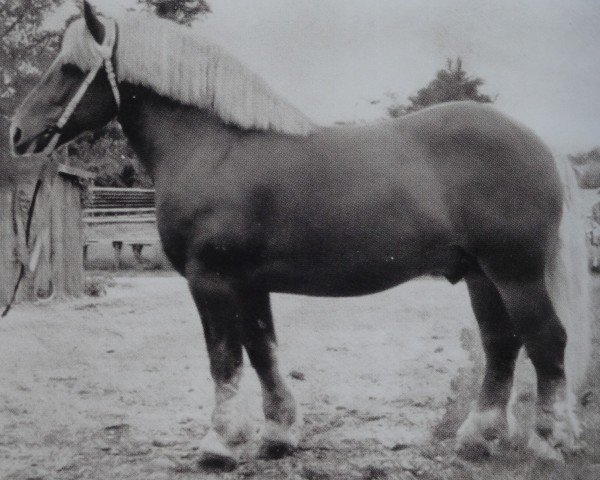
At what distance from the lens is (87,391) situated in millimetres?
4465

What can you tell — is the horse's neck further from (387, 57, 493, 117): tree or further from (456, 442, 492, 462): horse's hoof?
(456, 442, 492, 462): horse's hoof

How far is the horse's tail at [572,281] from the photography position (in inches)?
118

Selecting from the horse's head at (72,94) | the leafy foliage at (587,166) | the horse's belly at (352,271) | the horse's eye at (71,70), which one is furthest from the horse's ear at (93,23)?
the leafy foliage at (587,166)

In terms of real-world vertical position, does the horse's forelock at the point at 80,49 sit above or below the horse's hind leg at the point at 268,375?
above

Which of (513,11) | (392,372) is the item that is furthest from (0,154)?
(513,11)

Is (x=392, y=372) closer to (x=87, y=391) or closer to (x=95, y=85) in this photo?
(x=87, y=391)

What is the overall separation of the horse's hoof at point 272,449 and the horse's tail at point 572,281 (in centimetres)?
131

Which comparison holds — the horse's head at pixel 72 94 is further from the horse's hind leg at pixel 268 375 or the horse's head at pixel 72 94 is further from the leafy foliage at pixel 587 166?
the leafy foliage at pixel 587 166

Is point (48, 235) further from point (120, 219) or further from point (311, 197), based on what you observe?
point (311, 197)

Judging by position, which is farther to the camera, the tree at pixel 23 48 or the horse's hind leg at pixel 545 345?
the tree at pixel 23 48

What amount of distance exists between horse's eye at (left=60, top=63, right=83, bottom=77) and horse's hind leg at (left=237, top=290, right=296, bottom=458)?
4.23 feet

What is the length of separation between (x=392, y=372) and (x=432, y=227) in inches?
84.4

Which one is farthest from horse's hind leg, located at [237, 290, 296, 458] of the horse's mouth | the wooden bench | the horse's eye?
the wooden bench

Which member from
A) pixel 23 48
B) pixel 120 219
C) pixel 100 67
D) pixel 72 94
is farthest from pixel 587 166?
pixel 120 219
